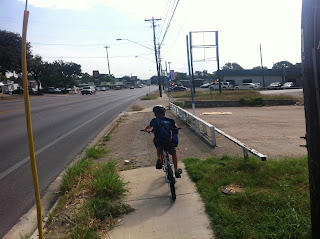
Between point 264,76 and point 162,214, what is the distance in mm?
68416

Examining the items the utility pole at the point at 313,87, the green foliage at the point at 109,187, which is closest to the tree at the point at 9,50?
the green foliage at the point at 109,187

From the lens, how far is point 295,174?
16.2ft

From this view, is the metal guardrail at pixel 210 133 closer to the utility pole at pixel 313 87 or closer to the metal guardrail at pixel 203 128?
the metal guardrail at pixel 203 128

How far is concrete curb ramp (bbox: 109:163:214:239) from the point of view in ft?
11.9

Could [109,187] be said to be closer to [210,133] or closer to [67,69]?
[210,133]

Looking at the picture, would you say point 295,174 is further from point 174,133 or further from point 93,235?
point 93,235

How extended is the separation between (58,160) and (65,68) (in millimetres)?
83928

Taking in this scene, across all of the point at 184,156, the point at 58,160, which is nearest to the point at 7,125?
the point at 58,160

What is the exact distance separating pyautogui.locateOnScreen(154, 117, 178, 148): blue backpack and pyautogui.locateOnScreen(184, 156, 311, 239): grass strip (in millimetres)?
870

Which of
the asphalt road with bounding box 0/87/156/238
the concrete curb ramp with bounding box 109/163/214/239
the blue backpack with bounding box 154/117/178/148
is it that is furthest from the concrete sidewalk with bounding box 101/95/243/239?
the asphalt road with bounding box 0/87/156/238

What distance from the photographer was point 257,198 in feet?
13.4

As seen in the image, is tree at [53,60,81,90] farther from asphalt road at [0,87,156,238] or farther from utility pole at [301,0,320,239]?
utility pole at [301,0,320,239]

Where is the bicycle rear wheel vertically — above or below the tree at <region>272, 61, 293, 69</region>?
below

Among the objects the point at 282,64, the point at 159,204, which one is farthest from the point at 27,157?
the point at 282,64
